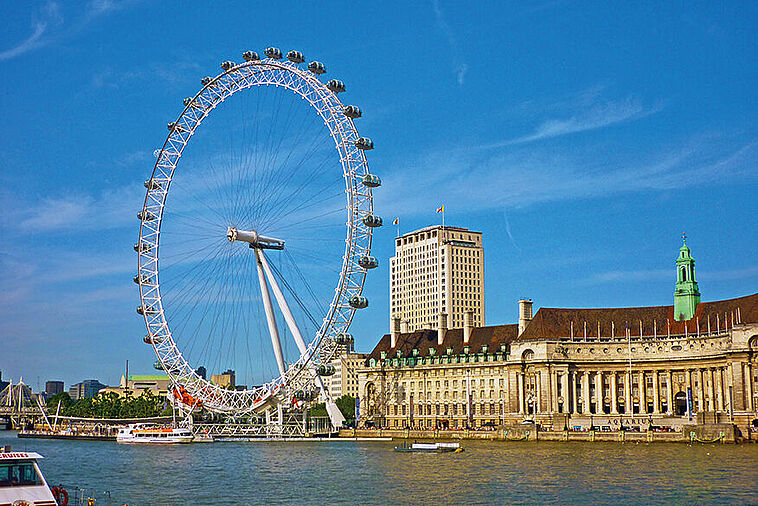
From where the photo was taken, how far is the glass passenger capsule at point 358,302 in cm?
12462

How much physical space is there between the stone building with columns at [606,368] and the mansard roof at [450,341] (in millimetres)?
286

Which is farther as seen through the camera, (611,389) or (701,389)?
(611,389)

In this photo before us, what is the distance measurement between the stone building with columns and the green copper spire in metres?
0.16

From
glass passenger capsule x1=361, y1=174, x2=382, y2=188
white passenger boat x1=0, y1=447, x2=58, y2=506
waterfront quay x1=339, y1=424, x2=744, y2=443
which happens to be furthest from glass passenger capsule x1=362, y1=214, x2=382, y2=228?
white passenger boat x1=0, y1=447, x2=58, y2=506

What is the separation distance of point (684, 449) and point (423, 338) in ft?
261

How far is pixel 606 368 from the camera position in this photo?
154 meters

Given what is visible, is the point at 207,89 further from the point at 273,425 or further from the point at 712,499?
the point at 712,499

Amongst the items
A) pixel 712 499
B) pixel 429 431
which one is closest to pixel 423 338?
pixel 429 431

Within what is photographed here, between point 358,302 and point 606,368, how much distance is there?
4937cm

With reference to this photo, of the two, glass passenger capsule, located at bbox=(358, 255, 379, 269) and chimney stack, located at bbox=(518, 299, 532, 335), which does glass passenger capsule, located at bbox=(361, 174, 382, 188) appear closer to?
glass passenger capsule, located at bbox=(358, 255, 379, 269)

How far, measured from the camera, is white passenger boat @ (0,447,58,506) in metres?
39.3

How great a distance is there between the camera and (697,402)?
147m

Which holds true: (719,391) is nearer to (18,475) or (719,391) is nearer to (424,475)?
(424,475)

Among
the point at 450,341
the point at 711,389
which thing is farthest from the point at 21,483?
the point at 450,341
